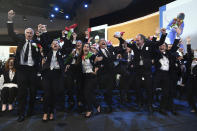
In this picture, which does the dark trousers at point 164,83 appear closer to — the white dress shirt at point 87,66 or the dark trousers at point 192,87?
the dark trousers at point 192,87

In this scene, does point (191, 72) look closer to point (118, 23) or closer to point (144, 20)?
point (144, 20)

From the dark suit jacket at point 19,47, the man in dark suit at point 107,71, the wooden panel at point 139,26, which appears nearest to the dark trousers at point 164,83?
the man in dark suit at point 107,71

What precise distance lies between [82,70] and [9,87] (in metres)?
1.80

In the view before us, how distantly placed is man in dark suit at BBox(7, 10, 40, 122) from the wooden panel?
17.9ft

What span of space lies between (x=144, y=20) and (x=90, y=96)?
5.55 meters

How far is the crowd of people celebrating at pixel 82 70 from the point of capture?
309 cm

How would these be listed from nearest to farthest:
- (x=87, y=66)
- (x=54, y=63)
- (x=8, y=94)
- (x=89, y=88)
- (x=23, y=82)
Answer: (x=23, y=82)
(x=54, y=63)
(x=89, y=88)
(x=87, y=66)
(x=8, y=94)

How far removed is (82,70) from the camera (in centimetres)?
349

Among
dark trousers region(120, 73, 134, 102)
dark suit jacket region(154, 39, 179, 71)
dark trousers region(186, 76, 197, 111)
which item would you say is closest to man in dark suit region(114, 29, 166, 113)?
dark suit jacket region(154, 39, 179, 71)

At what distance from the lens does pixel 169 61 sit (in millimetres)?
3756

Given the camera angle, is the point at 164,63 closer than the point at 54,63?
No

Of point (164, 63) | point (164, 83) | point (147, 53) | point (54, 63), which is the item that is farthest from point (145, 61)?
point (54, 63)

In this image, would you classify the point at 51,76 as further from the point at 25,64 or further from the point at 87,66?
the point at 87,66

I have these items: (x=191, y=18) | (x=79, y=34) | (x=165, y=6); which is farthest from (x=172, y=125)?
(x=79, y=34)
